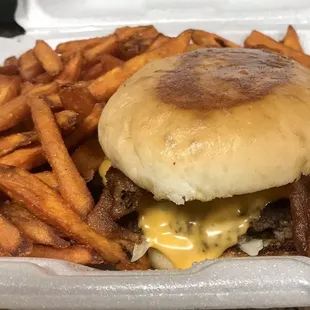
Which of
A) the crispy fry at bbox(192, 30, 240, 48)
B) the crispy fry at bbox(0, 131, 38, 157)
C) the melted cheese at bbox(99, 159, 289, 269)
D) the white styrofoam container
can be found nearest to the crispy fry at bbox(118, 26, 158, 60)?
the crispy fry at bbox(192, 30, 240, 48)

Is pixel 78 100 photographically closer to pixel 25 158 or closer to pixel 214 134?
pixel 25 158

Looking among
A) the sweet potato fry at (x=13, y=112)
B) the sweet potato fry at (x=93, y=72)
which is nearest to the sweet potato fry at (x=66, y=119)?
the sweet potato fry at (x=13, y=112)

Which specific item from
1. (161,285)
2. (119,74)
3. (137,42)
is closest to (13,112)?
(119,74)

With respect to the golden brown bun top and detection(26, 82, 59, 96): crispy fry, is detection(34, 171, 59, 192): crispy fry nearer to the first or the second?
detection(26, 82, 59, 96): crispy fry

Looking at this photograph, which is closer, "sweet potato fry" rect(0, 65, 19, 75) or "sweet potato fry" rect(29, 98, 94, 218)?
"sweet potato fry" rect(29, 98, 94, 218)

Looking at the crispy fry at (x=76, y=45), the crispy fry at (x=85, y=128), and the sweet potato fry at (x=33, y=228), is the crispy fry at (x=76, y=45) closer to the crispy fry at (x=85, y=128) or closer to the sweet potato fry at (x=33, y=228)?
the crispy fry at (x=85, y=128)

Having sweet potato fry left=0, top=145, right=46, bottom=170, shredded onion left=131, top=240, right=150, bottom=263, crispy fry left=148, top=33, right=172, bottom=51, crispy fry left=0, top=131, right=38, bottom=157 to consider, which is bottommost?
shredded onion left=131, top=240, right=150, bottom=263
